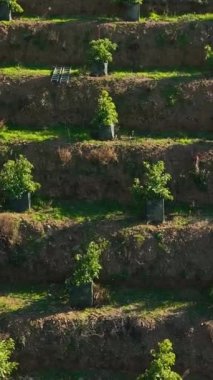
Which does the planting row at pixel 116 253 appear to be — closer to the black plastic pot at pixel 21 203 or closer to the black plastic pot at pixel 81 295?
the black plastic pot at pixel 21 203

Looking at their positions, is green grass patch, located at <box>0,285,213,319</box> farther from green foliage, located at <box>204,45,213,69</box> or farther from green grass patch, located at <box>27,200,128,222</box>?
green foliage, located at <box>204,45,213,69</box>

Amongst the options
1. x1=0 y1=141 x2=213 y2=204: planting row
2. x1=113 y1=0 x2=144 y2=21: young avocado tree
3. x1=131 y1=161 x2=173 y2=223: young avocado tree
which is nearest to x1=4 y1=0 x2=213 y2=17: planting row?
x1=113 y1=0 x2=144 y2=21: young avocado tree

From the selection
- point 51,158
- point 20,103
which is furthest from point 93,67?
point 51,158

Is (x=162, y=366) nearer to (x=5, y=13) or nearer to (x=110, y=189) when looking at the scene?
(x=110, y=189)

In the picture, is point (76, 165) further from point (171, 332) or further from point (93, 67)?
point (171, 332)

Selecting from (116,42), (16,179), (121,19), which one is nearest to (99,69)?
(116,42)
